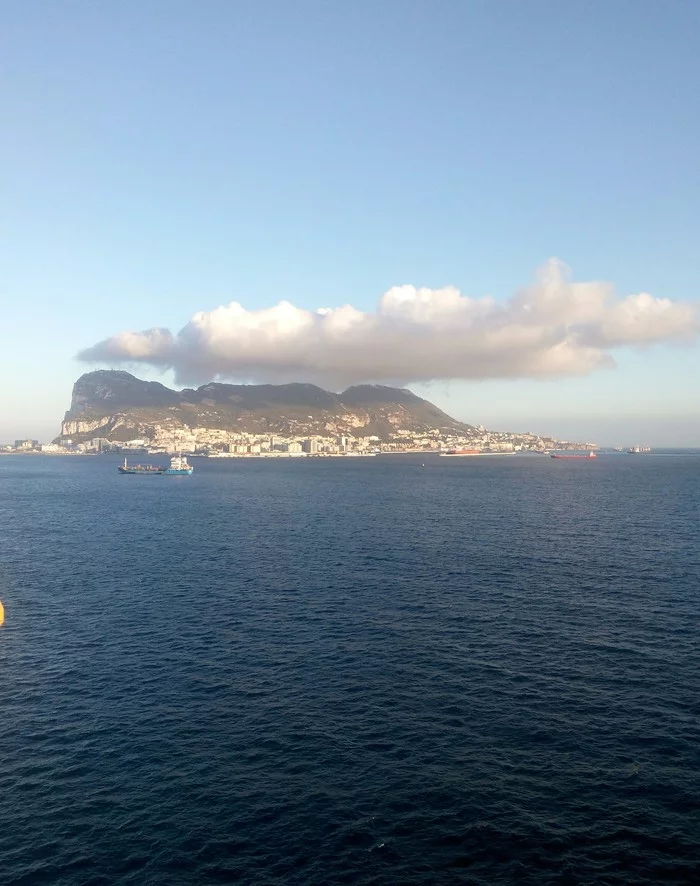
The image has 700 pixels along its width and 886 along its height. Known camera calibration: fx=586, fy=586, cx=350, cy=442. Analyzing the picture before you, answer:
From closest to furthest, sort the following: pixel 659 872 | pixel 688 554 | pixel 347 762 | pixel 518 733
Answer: pixel 659 872
pixel 347 762
pixel 518 733
pixel 688 554

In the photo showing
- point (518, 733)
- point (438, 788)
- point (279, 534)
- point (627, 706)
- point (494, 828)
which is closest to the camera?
point (494, 828)

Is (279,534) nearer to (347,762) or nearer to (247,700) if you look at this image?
(247,700)

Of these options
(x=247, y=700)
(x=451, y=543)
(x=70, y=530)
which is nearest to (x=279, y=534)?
(x=451, y=543)

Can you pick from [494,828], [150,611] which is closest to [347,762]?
[494,828]

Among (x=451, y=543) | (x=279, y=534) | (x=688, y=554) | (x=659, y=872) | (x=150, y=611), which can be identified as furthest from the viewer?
(x=279, y=534)

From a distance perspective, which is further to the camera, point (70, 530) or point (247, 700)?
point (70, 530)

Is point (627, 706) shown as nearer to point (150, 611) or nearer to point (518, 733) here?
point (518, 733)
